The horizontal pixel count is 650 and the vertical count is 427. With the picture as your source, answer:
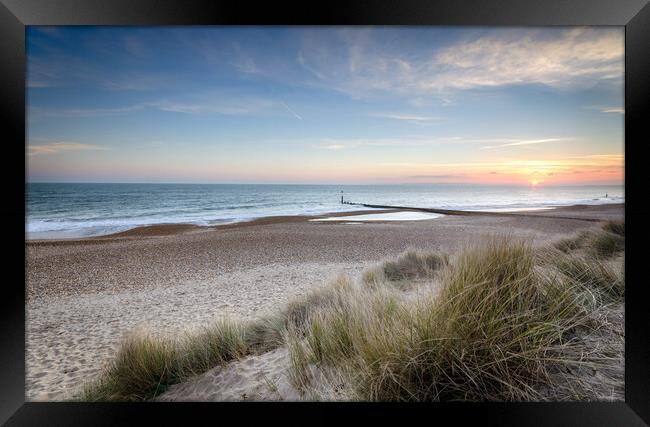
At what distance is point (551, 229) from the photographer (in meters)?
6.75

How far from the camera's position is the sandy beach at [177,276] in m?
2.36

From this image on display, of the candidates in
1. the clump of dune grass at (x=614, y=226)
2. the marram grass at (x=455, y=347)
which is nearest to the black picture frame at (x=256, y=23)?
the marram grass at (x=455, y=347)

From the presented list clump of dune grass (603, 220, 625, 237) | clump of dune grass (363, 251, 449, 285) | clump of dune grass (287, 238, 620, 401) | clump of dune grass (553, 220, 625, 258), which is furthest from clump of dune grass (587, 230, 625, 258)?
clump of dune grass (287, 238, 620, 401)

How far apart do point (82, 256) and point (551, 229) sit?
903 centimetres

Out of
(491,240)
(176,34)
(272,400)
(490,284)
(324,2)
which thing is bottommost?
(272,400)

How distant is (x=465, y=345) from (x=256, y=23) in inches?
71.3

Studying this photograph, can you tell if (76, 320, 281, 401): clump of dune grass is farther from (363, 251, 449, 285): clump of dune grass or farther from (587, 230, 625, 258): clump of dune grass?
(587, 230, 625, 258): clump of dune grass

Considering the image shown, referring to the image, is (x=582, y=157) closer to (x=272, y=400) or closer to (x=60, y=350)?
(x=272, y=400)

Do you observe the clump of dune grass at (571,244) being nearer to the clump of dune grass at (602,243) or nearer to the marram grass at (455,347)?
the clump of dune grass at (602,243)

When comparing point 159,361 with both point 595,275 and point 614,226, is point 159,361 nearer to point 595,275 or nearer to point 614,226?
point 595,275

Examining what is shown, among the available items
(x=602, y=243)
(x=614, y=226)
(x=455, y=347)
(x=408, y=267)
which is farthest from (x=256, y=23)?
(x=614, y=226)

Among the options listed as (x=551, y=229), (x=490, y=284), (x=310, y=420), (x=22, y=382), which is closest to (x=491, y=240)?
(x=490, y=284)

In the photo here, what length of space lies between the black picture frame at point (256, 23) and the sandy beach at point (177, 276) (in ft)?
0.88

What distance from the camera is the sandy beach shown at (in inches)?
93.0
